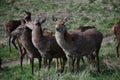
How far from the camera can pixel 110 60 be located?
13312 millimetres

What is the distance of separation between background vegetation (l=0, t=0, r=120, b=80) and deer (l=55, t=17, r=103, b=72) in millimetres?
685

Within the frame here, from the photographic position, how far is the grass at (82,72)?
1095cm

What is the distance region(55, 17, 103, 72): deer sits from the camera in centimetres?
1182

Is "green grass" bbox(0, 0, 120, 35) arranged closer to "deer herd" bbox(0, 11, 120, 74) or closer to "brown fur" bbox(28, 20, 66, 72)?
"deer herd" bbox(0, 11, 120, 74)

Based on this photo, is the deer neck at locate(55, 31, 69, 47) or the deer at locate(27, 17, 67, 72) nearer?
the deer neck at locate(55, 31, 69, 47)

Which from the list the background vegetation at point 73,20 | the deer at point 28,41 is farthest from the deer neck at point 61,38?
the deer at point 28,41

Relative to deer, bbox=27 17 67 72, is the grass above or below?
below

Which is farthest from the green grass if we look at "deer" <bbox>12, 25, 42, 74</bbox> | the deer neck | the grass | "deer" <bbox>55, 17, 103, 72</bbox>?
the deer neck

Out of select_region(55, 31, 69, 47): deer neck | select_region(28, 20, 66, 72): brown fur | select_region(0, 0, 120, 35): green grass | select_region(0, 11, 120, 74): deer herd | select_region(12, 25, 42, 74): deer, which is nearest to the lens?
select_region(55, 31, 69, 47): deer neck

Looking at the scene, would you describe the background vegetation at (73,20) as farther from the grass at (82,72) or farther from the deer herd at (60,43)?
the deer herd at (60,43)

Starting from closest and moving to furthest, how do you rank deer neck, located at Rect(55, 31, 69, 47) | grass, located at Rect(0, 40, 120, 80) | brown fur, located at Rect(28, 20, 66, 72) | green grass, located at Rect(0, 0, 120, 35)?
grass, located at Rect(0, 40, 120, 80) < deer neck, located at Rect(55, 31, 69, 47) < brown fur, located at Rect(28, 20, 66, 72) < green grass, located at Rect(0, 0, 120, 35)

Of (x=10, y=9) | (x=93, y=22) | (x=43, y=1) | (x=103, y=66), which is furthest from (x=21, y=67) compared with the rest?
(x=43, y=1)

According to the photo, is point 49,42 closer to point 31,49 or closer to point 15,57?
point 31,49

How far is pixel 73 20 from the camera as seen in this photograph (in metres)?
24.3
